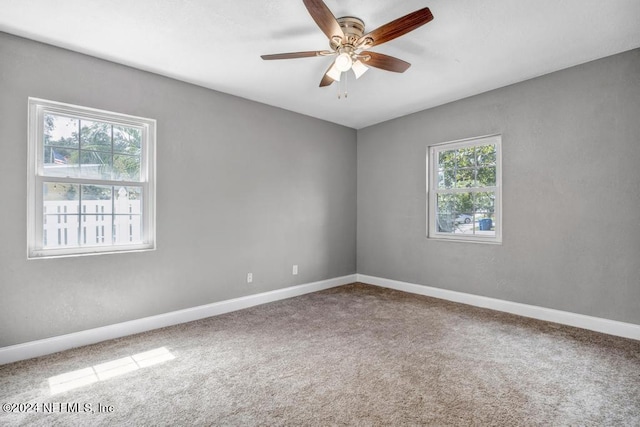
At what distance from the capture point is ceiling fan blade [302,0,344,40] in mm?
1828

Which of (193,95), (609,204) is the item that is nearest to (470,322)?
(609,204)

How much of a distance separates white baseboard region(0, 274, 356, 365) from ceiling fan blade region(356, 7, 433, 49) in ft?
9.90

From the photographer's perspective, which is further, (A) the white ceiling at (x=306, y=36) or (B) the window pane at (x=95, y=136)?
(B) the window pane at (x=95, y=136)

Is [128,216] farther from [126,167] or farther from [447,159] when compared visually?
[447,159]

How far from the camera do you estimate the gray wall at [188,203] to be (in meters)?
2.53

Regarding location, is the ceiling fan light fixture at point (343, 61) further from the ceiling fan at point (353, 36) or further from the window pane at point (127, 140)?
the window pane at point (127, 140)

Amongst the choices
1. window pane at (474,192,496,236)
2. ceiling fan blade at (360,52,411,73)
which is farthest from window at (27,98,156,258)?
window pane at (474,192,496,236)

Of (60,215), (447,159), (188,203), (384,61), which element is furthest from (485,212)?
(60,215)

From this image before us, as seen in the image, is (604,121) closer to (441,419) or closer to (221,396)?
(441,419)

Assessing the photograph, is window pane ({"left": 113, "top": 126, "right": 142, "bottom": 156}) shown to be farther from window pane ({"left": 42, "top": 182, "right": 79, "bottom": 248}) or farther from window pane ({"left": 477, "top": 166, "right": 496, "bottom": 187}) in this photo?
window pane ({"left": 477, "top": 166, "right": 496, "bottom": 187})

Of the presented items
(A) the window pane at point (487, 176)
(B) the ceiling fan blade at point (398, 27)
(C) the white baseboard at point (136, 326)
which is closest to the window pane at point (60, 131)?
(C) the white baseboard at point (136, 326)

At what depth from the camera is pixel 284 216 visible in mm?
4355

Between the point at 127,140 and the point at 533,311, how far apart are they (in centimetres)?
456

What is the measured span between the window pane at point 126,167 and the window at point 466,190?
3.58 m
